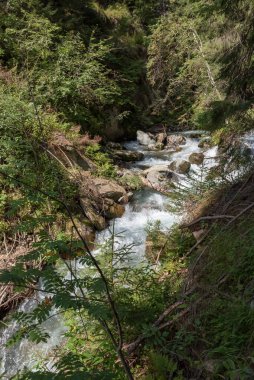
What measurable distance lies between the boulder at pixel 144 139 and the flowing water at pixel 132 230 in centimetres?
28

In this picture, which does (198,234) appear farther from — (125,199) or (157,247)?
(125,199)

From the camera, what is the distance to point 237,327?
2.80m

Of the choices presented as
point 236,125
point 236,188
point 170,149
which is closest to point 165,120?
point 170,149

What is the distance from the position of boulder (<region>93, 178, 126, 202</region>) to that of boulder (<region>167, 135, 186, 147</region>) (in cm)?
611

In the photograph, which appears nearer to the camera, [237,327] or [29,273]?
[29,273]

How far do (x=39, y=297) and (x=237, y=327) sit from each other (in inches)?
155

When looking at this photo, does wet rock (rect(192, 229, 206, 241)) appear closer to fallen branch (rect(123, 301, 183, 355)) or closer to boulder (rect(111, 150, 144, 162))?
fallen branch (rect(123, 301, 183, 355))

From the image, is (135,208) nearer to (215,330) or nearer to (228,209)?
(228,209)

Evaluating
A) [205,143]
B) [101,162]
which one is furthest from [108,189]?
[205,143]

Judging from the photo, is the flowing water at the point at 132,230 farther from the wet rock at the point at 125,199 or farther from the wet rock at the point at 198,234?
the wet rock at the point at 198,234

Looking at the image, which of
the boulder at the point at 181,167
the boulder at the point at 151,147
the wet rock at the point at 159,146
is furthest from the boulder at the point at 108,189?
the wet rock at the point at 159,146

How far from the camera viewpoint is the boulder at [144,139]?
1454 centimetres

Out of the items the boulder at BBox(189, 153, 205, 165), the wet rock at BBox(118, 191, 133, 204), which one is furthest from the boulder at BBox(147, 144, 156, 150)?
the wet rock at BBox(118, 191, 133, 204)

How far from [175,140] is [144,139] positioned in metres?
1.28
